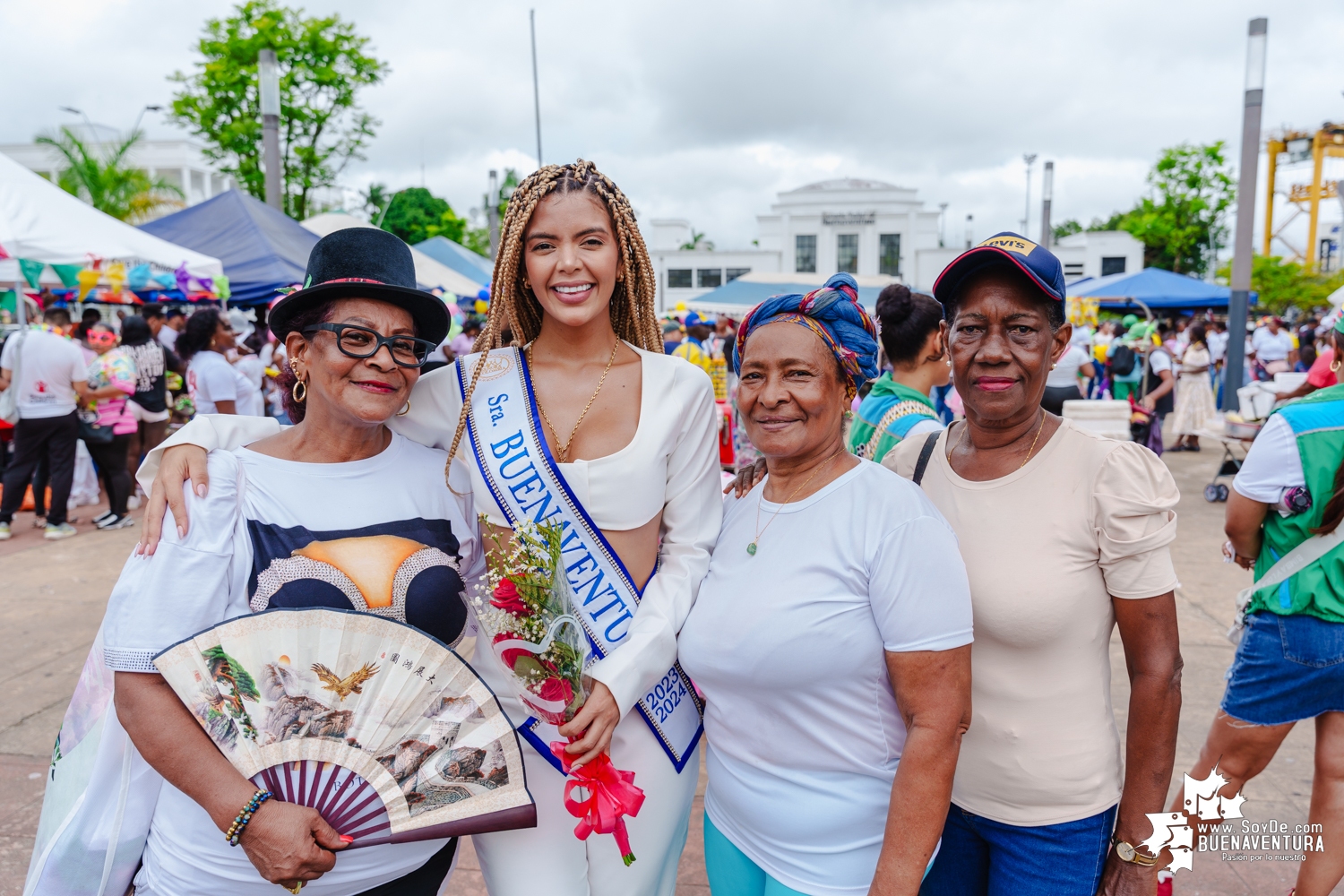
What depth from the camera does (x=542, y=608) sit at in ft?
5.06

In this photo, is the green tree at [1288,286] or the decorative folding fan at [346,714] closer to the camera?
the decorative folding fan at [346,714]

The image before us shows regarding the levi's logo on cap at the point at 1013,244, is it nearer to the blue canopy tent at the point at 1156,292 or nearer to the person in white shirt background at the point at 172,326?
the person in white shirt background at the point at 172,326

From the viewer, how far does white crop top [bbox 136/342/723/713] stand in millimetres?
1706

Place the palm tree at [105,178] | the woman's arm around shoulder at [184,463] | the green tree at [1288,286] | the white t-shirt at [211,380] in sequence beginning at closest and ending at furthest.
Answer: the woman's arm around shoulder at [184,463] → the white t-shirt at [211,380] → the palm tree at [105,178] → the green tree at [1288,286]

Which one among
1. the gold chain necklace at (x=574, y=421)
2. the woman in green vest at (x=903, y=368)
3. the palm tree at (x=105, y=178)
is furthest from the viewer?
the palm tree at (x=105, y=178)

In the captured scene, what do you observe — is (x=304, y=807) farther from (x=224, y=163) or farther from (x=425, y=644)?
(x=224, y=163)

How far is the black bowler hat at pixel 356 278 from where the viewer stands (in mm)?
1699

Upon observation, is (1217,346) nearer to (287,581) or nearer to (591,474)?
(591,474)

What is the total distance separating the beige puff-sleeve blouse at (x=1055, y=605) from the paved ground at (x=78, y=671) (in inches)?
56.6

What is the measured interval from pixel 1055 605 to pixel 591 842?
1087mm

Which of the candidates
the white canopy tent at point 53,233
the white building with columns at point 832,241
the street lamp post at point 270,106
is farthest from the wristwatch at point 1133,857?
the white building with columns at point 832,241

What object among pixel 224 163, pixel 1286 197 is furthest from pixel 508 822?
pixel 1286 197

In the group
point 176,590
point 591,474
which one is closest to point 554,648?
point 591,474

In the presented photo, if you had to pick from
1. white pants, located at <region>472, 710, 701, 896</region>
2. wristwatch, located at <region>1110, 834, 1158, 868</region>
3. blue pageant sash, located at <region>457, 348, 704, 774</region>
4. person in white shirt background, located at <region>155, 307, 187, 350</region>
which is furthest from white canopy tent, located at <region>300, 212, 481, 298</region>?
wristwatch, located at <region>1110, 834, 1158, 868</region>
